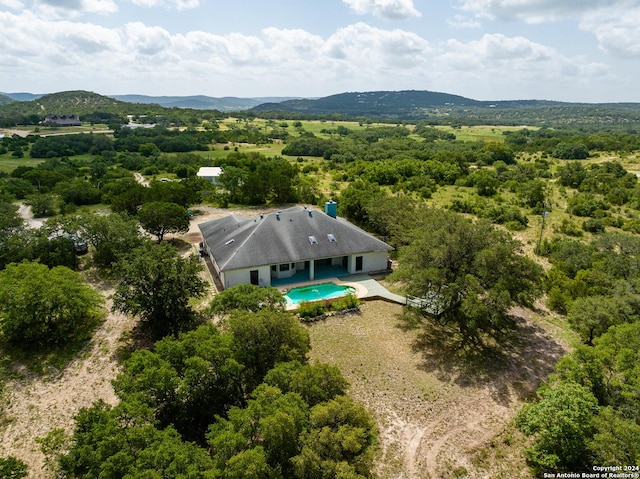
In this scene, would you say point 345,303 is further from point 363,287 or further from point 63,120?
point 63,120

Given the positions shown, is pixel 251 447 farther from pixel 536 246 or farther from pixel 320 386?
pixel 536 246

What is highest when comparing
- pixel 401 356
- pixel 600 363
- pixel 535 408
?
pixel 600 363

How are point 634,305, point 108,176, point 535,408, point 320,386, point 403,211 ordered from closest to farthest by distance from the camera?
1. point 320,386
2. point 535,408
3. point 634,305
4. point 403,211
5. point 108,176

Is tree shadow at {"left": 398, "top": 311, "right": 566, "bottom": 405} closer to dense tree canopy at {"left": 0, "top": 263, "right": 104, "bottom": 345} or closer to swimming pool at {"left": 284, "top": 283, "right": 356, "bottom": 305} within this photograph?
swimming pool at {"left": 284, "top": 283, "right": 356, "bottom": 305}

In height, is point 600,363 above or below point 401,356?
above

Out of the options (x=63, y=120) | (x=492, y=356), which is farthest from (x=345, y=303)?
(x=63, y=120)

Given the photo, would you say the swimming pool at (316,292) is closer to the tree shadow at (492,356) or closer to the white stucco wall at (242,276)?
the white stucco wall at (242,276)

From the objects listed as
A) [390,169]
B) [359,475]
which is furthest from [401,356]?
[390,169]
